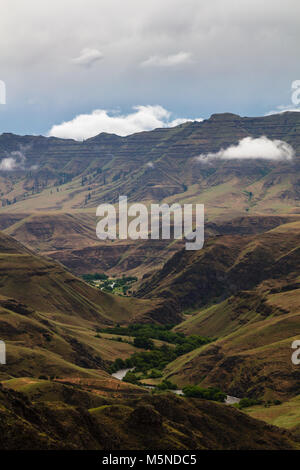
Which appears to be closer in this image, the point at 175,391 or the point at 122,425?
the point at 122,425

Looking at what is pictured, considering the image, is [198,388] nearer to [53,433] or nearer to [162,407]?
[162,407]

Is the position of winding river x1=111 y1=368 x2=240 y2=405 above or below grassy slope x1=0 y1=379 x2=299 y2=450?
below

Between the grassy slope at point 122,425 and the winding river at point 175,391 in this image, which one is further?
the winding river at point 175,391

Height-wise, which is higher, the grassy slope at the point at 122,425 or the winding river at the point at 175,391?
the grassy slope at the point at 122,425

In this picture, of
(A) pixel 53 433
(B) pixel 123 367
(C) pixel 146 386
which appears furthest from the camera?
(B) pixel 123 367

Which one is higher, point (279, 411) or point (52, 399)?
point (52, 399)

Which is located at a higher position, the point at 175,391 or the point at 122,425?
the point at 122,425

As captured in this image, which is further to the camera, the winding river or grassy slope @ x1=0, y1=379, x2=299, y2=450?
the winding river

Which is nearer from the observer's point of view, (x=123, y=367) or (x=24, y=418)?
(x=24, y=418)
